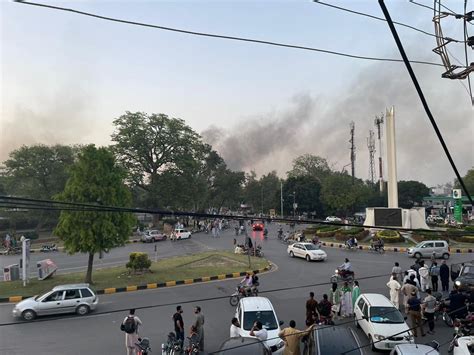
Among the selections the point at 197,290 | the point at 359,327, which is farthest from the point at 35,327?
the point at 359,327

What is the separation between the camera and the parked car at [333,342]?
8.63 metres

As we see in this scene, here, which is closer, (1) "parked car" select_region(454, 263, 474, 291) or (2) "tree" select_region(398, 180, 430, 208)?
(1) "parked car" select_region(454, 263, 474, 291)

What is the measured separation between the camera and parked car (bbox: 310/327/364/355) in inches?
340

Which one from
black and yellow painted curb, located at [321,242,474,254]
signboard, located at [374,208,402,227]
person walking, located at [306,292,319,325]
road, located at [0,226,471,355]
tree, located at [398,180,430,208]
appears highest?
tree, located at [398,180,430,208]

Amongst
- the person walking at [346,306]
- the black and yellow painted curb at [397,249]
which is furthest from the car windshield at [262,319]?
the black and yellow painted curb at [397,249]

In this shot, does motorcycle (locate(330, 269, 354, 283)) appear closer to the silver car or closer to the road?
the road

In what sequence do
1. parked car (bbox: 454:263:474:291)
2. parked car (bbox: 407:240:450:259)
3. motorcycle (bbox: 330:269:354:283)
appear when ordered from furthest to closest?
parked car (bbox: 407:240:450:259) → motorcycle (bbox: 330:269:354:283) → parked car (bbox: 454:263:474:291)

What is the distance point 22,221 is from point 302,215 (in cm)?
4752

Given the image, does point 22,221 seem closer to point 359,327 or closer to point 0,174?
point 0,174

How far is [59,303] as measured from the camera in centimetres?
1448

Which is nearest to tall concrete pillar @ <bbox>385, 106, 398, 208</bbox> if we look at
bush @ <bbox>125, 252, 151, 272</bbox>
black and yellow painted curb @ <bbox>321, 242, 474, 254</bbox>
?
black and yellow painted curb @ <bbox>321, 242, 474, 254</bbox>

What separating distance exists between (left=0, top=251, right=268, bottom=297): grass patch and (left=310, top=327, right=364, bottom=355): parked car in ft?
40.5

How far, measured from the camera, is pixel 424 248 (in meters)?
25.9

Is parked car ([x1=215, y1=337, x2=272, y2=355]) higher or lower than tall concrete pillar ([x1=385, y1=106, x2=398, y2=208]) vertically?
lower
